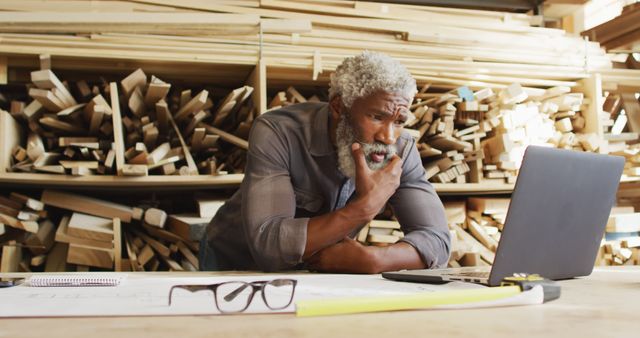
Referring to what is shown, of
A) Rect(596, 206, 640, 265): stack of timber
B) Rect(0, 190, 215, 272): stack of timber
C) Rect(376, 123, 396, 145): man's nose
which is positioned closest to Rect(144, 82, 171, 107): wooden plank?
Rect(0, 190, 215, 272): stack of timber

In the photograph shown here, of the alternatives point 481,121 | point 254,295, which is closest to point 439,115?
point 481,121

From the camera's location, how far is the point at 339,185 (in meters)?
2.32

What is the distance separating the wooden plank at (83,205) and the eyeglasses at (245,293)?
7.06 feet

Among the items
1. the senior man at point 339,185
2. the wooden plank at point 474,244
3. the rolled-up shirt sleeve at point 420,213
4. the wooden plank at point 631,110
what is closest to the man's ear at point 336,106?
the senior man at point 339,185

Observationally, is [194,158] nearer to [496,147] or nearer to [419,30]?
[419,30]

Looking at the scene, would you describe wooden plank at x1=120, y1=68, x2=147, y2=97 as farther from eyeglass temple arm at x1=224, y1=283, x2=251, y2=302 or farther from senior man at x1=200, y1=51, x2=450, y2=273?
eyeglass temple arm at x1=224, y1=283, x2=251, y2=302

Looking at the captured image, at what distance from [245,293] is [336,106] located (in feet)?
4.39

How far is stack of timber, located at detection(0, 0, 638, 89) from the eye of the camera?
2908 millimetres

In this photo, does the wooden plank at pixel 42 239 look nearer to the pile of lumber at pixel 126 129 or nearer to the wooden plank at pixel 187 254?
the pile of lumber at pixel 126 129

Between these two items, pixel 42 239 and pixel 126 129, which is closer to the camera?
pixel 42 239

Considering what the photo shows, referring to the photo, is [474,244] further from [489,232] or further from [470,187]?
[470,187]

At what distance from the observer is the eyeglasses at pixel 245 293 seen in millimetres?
960

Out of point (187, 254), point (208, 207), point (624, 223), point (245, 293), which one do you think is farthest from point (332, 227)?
point (624, 223)

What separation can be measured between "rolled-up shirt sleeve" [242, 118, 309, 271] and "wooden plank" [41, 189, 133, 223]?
129 cm
